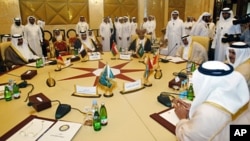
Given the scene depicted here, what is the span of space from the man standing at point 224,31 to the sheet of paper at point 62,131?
384cm

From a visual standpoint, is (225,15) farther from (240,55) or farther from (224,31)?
(240,55)

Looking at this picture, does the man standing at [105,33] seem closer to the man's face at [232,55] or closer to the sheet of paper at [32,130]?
the man's face at [232,55]

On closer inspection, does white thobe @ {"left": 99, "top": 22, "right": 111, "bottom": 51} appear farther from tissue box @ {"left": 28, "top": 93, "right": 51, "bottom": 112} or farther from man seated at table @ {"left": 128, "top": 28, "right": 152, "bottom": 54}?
tissue box @ {"left": 28, "top": 93, "right": 51, "bottom": 112}

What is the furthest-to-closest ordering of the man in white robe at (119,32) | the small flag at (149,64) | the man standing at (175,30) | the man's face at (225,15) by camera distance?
the man in white robe at (119,32) → the man standing at (175,30) → the man's face at (225,15) → the small flag at (149,64)

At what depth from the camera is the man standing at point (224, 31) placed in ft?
14.0

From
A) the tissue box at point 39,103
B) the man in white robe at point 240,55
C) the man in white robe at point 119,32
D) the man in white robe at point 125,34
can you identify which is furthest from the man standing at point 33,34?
the man in white robe at point 240,55

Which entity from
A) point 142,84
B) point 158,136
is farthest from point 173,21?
point 158,136

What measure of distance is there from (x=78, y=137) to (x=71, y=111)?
0.41 m

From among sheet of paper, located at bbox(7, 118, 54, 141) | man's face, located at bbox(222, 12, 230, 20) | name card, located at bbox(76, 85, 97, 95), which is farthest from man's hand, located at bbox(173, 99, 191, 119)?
man's face, located at bbox(222, 12, 230, 20)

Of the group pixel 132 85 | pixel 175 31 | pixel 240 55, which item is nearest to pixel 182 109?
pixel 132 85

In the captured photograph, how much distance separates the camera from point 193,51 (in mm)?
3547

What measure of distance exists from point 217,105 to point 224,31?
3936 mm

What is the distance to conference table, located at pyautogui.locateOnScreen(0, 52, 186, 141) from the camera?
1.42 meters

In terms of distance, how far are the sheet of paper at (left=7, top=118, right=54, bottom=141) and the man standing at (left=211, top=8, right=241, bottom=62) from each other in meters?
3.95
